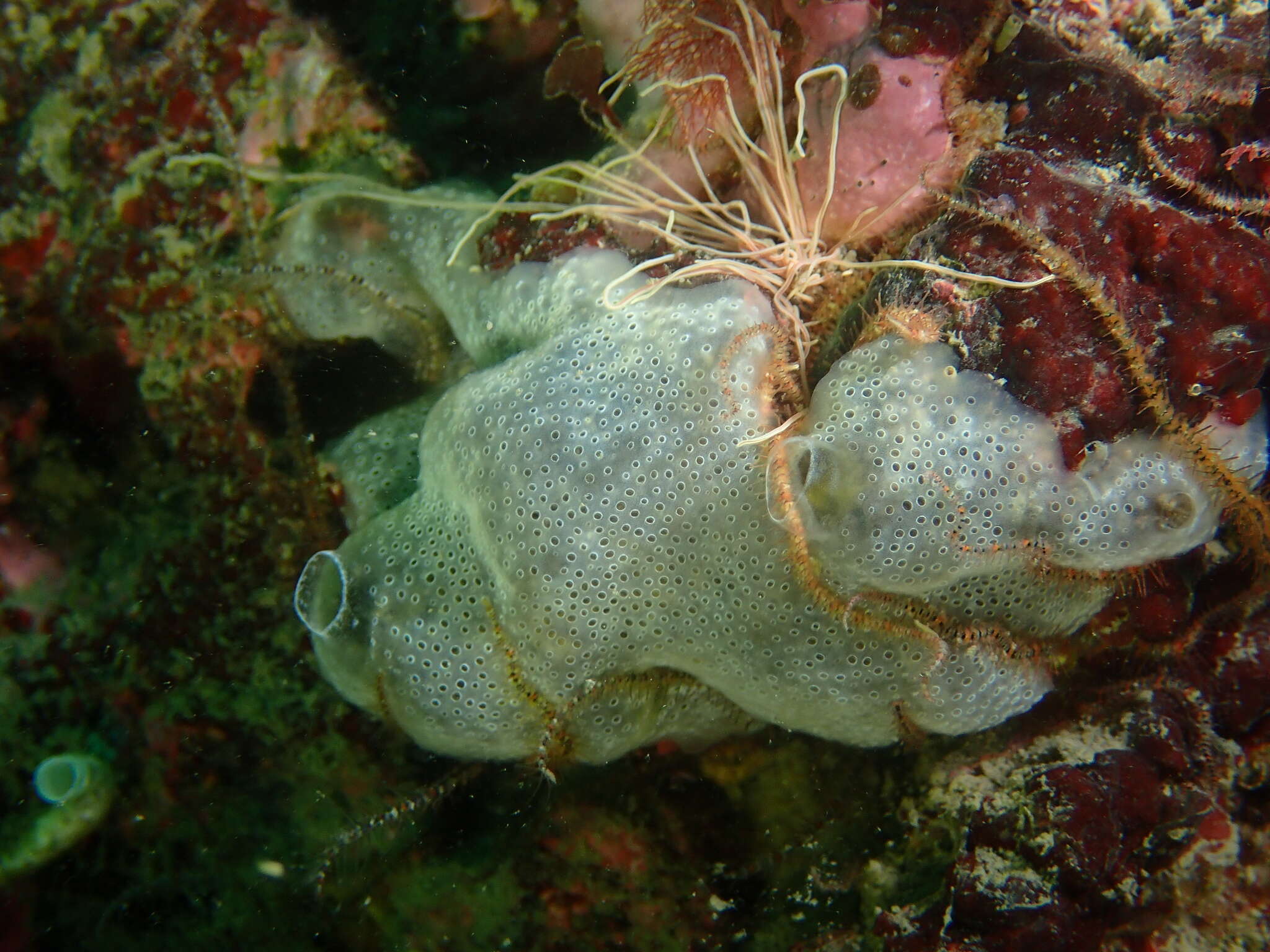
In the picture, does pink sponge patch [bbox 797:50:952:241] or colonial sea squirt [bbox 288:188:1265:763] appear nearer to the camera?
colonial sea squirt [bbox 288:188:1265:763]

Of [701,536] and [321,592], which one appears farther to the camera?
[321,592]

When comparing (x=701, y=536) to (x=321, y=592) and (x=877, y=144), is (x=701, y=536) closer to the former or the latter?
(x=877, y=144)

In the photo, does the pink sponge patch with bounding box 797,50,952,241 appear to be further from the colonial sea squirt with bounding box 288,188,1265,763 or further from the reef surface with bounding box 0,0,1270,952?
the colonial sea squirt with bounding box 288,188,1265,763

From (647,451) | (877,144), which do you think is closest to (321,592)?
(647,451)

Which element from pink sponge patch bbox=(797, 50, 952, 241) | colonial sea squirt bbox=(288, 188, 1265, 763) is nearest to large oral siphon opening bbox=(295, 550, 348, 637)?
colonial sea squirt bbox=(288, 188, 1265, 763)

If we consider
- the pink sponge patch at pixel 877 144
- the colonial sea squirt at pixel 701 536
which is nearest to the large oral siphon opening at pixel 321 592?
the colonial sea squirt at pixel 701 536

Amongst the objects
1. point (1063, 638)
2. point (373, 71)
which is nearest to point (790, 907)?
point (1063, 638)

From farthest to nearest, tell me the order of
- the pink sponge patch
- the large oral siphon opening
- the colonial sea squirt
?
1. the large oral siphon opening
2. the pink sponge patch
3. the colonial sea squirt

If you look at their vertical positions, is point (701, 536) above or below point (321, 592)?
below

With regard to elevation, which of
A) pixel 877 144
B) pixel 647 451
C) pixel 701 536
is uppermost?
pixel 877 144

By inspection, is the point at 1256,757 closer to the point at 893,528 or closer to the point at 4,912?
the point at 893,528
